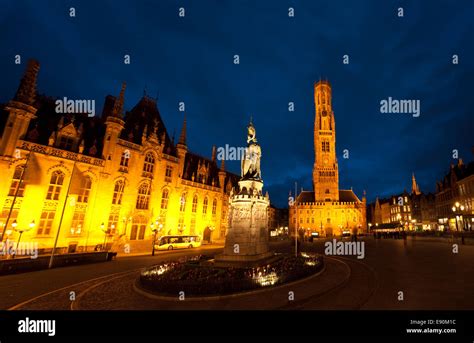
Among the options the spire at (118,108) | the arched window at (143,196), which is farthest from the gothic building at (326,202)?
the spire at (118,108)

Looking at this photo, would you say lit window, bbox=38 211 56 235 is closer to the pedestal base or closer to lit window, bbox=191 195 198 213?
lit window, bbox=191 195 198 213

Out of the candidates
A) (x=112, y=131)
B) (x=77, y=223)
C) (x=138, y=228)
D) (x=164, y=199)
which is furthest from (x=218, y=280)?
(x=112, y=131)

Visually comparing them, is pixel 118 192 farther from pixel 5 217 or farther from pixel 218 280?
pixel 218 280

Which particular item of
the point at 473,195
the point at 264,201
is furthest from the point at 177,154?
the point at 473,195

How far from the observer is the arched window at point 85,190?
2575 cm

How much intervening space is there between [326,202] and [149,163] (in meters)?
64.4

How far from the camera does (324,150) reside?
83688 millimetres

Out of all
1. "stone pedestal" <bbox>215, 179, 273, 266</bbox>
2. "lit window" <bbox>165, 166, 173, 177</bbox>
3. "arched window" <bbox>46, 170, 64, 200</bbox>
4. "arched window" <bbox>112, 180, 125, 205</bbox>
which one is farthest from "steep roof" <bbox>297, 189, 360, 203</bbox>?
"arched window" <bbox>46, 170, 64, 200</bbox>

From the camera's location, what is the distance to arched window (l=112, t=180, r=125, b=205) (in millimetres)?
28453

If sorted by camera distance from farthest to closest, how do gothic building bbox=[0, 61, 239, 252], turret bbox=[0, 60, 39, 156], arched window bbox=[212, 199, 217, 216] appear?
arched window bbox=[212, 199, 217, 216] < gothic building bbox=[0, 61, 239, 252] < turret bbox=[0, 60, 39, 156]

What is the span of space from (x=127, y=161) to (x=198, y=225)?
54.8 ft

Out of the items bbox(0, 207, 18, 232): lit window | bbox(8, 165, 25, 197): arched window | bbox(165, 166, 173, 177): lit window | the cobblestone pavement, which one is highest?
bbox(165, 166, 173, 177): lit window

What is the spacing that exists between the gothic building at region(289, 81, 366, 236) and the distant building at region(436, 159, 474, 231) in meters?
21.0

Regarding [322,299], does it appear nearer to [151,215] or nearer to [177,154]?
[151,215]
